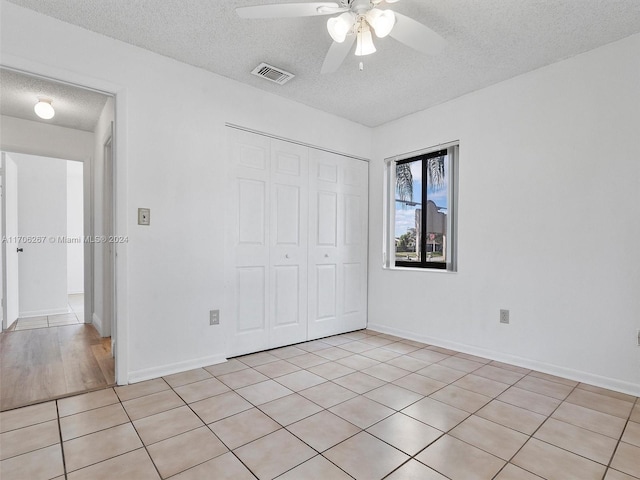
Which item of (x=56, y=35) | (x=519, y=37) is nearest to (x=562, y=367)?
(x=519, y=37)

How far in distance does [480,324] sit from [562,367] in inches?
26.4

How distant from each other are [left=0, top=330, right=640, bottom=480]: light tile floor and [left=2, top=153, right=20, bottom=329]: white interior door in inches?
108

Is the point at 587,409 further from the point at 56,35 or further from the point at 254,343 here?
the point at 56,35

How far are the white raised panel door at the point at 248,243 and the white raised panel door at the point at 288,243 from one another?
7 cm

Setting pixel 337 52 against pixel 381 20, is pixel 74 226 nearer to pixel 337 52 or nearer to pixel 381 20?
pixel 337 52

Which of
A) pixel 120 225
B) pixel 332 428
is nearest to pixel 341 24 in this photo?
pixel 120 225

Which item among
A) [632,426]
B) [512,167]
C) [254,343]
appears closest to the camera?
[632,426]

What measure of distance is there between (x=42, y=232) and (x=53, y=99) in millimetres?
2444

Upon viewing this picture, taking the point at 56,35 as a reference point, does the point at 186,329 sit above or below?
below

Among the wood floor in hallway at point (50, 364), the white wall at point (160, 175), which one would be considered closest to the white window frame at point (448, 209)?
the white wall at point (160, 175)

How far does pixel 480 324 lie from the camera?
3.11 m

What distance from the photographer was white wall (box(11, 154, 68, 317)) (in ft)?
15.4

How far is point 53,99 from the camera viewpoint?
3.25 metres

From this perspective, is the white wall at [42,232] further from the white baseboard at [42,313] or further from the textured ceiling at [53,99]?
the textured ceiling at [53,99]
